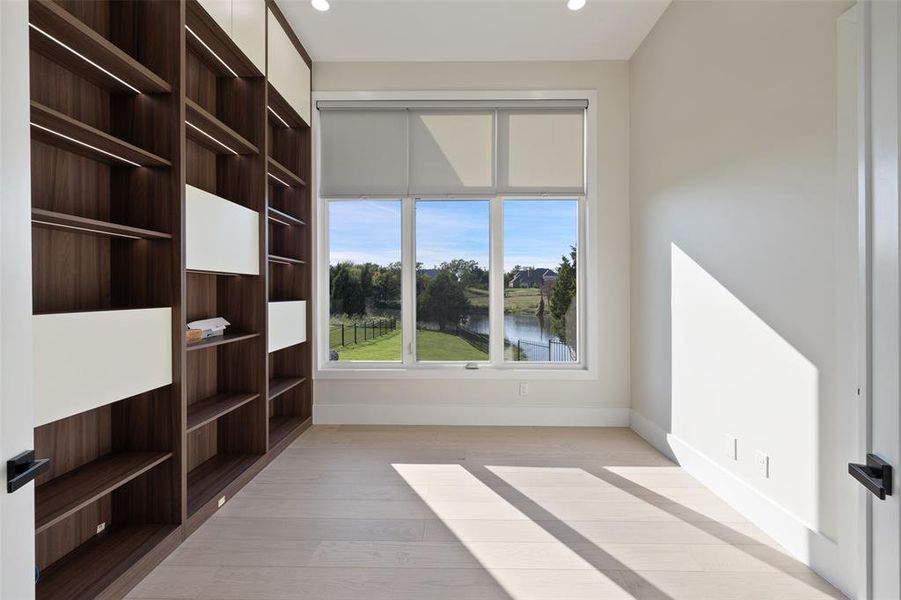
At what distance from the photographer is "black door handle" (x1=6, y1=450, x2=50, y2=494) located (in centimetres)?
77

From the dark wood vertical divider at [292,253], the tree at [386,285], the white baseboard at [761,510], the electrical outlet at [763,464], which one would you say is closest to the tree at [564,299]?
the white baseboard at [761,510]

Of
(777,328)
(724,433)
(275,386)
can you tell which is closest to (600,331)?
(724,433)

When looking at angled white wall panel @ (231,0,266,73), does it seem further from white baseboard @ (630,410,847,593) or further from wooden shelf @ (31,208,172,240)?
white baseboard @ (630,410,847,593)

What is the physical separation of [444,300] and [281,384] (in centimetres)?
149

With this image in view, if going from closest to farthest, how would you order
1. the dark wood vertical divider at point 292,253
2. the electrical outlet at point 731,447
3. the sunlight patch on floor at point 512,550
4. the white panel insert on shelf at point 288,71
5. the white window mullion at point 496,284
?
the sunlight patch on floor at point 512,550
the electrical outlet at point 731,447
the white panel insert on shelf at point 288,71
the dark wood vertical divider at point 292,253
the white window mullion at point 496,284

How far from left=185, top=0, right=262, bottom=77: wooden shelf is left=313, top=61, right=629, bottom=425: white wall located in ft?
3.65

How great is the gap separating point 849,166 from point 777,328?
0.74m

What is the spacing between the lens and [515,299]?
381 centimetres

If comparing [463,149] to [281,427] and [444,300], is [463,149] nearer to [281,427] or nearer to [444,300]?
[444,300]

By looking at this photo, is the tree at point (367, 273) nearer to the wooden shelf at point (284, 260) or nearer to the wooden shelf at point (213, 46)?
the wooden shelf at point (284, 260)

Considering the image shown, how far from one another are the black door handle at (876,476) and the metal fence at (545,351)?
3011 millimetres

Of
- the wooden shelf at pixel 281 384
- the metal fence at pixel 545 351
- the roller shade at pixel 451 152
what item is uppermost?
the roller shade at pixel 451 152

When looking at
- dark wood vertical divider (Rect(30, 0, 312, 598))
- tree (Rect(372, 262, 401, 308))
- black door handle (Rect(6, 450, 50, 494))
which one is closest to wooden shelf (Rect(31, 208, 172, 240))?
dark wood vertical divider (Rect(30, 0, 312, 598))

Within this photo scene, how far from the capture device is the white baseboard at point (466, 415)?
3.67 meters
